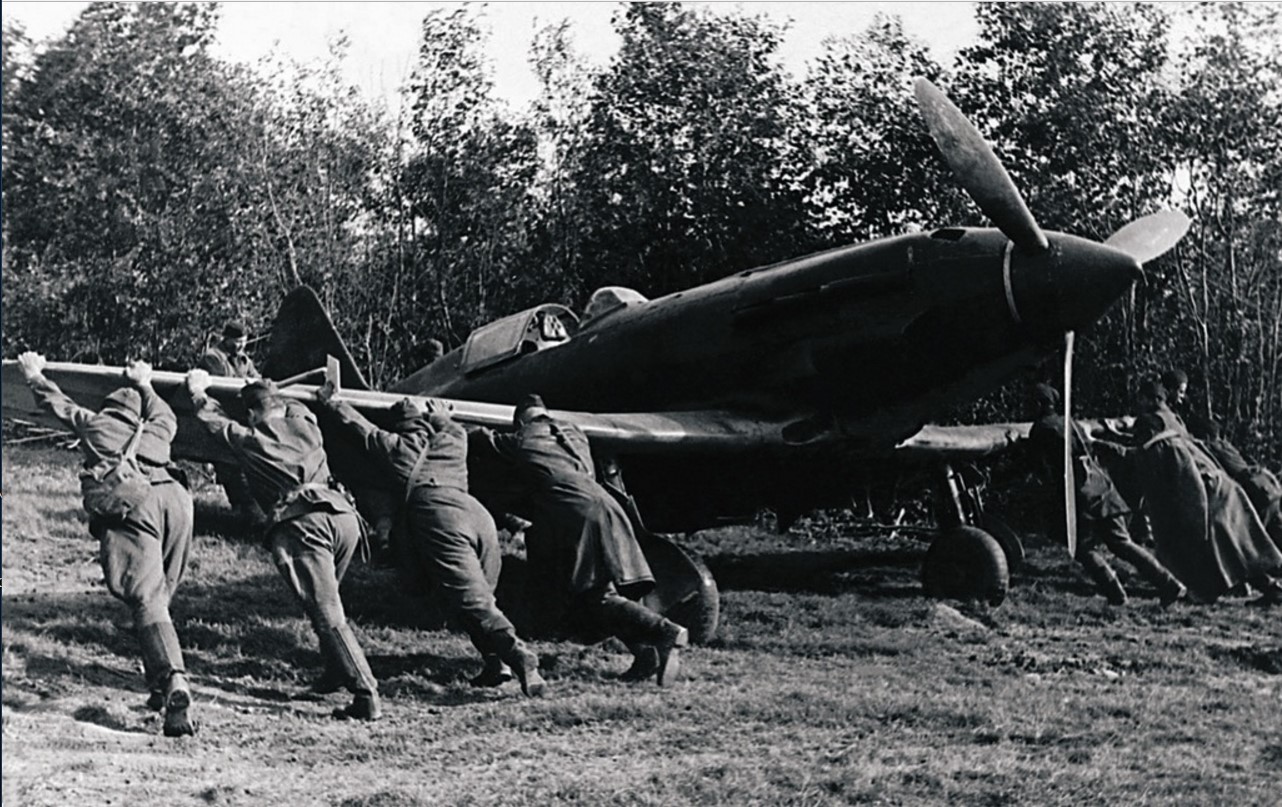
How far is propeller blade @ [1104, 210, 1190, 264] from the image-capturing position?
818cm

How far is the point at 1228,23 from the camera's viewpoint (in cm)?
923

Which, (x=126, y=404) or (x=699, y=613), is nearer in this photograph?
(x=126, y=404)

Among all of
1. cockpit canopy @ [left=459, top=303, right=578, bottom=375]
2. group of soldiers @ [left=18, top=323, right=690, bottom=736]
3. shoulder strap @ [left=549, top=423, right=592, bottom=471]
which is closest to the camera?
group of soldiers @ [left=18, top=323, right=690, bottom=736]

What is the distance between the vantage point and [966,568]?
28.8 ft

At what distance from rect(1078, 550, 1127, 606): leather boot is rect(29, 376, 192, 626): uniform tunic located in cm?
617

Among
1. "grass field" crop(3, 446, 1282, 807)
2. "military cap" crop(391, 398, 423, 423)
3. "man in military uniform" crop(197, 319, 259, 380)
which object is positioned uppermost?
"man in military uniform" crop(197, 319, 259, 380)

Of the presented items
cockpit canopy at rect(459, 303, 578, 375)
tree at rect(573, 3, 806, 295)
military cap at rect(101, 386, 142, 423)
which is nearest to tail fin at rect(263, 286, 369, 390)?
cockpit canopy at rect(459, 303, 578, 375)

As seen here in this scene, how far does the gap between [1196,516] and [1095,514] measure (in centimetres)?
70

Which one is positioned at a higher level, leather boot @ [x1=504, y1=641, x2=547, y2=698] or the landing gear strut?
the landing gear strut

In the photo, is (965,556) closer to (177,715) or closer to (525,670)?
(525,670)

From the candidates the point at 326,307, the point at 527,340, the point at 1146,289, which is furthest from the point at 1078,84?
the point at 326,307

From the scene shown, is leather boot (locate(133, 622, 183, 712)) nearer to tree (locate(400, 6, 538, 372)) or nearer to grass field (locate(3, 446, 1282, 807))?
grass field (locate(3, 446, 1282, 807))

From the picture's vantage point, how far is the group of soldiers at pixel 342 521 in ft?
18.2

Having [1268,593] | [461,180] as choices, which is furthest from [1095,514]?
[461,180]
